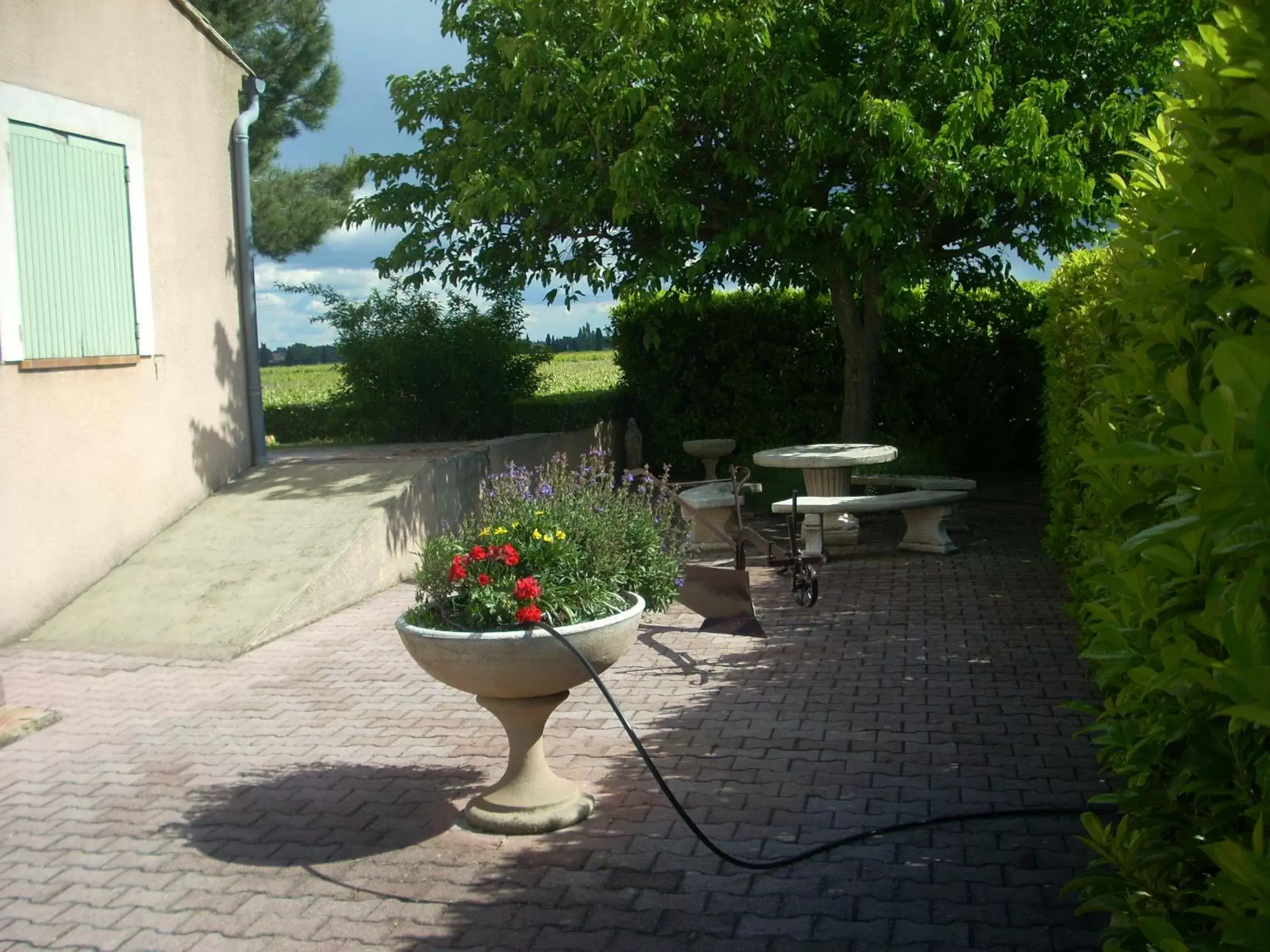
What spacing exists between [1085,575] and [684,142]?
26.7 ft

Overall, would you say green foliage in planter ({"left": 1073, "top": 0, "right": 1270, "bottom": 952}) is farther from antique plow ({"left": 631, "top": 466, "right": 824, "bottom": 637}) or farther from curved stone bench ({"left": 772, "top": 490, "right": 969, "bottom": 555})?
curved stone bench ({"left": 772, "top": 490, "right": 969, "bottom": 555})

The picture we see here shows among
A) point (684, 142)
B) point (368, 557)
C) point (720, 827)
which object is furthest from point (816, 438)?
point (720, 827)

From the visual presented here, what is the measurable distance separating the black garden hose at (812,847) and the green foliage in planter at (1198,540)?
1.59 meters

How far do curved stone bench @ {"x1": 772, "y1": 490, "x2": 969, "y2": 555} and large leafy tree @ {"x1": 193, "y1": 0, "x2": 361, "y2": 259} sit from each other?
12555 millimetres

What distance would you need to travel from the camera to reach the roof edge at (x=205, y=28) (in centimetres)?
1015

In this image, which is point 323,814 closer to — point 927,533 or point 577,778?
point 577,778

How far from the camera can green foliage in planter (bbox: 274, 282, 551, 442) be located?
14.0 m

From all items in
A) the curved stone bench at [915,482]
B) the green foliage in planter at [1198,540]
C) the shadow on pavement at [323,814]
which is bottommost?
the shadow on pavement at [323,814]

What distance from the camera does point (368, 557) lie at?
32.1 ft

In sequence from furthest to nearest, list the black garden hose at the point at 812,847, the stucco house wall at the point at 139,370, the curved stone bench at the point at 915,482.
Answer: the curved stone bench at the point at 915,482, the stucco house wall at the point at 139,370, the black garden hose at the point at 812,847

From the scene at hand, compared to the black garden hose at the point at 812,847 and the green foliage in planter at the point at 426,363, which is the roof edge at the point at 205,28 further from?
the black garden hose at the point at 812,847

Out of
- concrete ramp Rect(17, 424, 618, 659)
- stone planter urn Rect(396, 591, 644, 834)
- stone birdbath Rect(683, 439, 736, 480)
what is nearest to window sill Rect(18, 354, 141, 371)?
concrete ramp Rect(17, 424, 618, 659)

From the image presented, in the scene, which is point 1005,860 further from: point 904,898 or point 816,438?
point 816,438

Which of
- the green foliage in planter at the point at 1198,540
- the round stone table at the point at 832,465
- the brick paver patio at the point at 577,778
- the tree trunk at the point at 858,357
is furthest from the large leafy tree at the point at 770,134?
the green foliage in planter at the point at 1198,540
